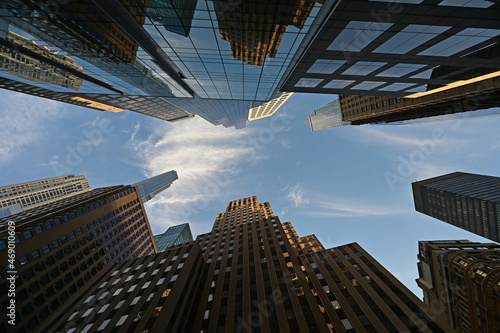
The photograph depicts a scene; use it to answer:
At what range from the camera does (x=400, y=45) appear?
15.4 meters

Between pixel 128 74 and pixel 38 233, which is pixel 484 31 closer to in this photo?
pixel 128 74

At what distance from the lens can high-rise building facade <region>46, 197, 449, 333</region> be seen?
2748 centimetres

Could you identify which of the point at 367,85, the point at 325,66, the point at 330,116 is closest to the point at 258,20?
the point at 325,66

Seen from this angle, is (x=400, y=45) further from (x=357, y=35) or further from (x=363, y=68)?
(x=363, y=68)

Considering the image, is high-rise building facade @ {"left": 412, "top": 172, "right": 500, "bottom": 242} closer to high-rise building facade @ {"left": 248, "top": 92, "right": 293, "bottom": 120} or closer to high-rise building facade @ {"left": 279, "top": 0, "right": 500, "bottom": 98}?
high-rise building facade @ {"left": 248, "top": 92, "right": 293, "bottom": 120}

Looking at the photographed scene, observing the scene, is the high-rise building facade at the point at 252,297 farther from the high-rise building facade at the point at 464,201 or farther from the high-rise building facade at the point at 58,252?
the high-rise building facade at the point at 464,201

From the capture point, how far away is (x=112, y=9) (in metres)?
12.2

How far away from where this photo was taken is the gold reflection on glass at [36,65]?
61.0 ft

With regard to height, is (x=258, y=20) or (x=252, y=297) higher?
(x=258, y=20)

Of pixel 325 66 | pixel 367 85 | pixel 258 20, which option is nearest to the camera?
pixel 258 20

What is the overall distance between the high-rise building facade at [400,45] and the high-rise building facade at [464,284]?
4310 cm

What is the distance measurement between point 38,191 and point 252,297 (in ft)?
518

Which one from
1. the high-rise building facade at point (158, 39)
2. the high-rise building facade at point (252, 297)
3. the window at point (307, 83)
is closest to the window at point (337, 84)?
the window at point (307, 83)

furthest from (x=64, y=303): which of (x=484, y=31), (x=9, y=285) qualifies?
(x=484, y=31)
